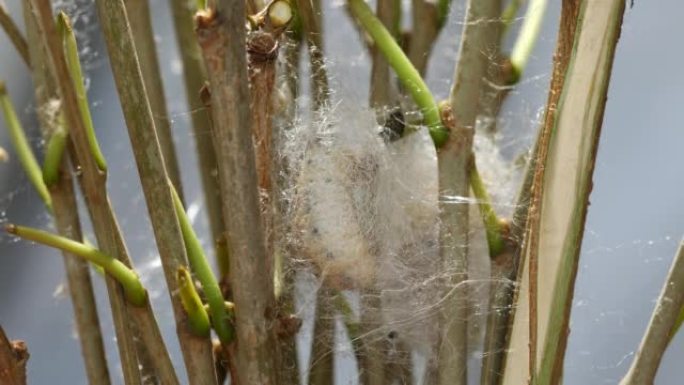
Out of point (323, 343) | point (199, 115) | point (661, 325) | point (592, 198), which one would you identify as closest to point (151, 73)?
point (199, 115)

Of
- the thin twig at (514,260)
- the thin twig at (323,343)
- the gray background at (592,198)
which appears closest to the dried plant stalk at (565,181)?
the thin twig at (514,260)

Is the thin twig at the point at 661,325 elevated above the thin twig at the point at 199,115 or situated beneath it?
situated beneath

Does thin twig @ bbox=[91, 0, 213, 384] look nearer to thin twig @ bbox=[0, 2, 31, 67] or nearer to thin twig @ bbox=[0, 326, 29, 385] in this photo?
thin twig @ bbox=[0, 326, 29, 385]

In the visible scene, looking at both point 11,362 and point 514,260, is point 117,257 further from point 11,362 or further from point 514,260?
point 514,260

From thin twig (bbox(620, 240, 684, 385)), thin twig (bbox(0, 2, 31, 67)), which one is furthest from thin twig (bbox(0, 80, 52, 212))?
thin twig (bbox(620, 240, 684, 385))

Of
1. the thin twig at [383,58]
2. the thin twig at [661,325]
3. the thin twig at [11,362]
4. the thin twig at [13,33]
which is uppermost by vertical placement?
the thin twig at [13,33]

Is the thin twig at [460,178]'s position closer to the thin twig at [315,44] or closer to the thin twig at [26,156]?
the thin twig at [315,44]
